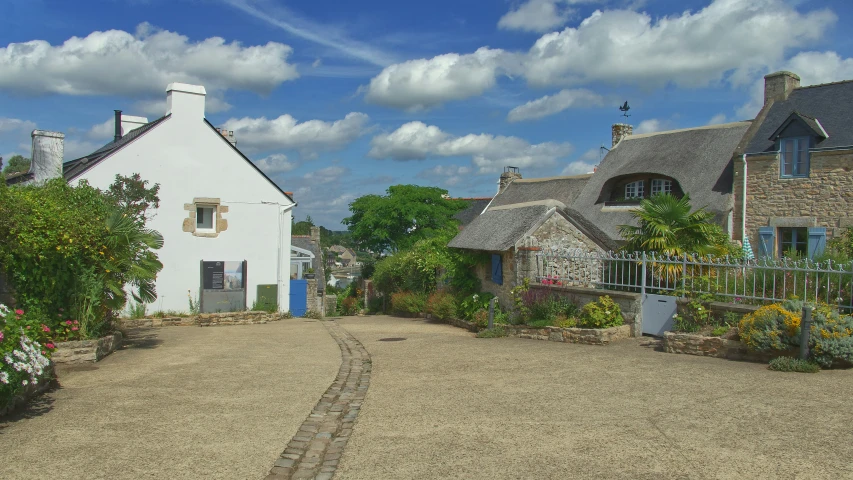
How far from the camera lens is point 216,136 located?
20.5 m

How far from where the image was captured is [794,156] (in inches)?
763

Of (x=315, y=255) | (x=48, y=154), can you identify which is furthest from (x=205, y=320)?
(x=315, y=255)

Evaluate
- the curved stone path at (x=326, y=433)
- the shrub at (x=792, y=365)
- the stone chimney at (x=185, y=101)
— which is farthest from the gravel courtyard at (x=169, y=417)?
the stone chimney at (x=185, y=101)

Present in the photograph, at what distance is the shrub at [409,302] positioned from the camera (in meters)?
20.9

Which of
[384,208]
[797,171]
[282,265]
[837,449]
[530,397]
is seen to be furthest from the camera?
[384,208]

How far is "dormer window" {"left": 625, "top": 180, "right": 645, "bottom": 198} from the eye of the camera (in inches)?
996

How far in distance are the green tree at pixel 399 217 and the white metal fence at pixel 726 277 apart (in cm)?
2005

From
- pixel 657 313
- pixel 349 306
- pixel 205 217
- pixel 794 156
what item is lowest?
pixel 349 306

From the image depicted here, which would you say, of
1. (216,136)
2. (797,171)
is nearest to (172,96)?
(216,136)

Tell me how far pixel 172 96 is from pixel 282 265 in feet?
20.7

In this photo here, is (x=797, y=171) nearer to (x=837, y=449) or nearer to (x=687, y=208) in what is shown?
(x=687, y=208)

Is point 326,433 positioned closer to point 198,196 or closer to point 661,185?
point 198,196

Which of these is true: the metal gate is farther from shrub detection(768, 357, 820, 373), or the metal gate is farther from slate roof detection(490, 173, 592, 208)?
slate roof detection(490, 173, 592, 208)

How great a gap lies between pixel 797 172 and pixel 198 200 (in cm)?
1838
